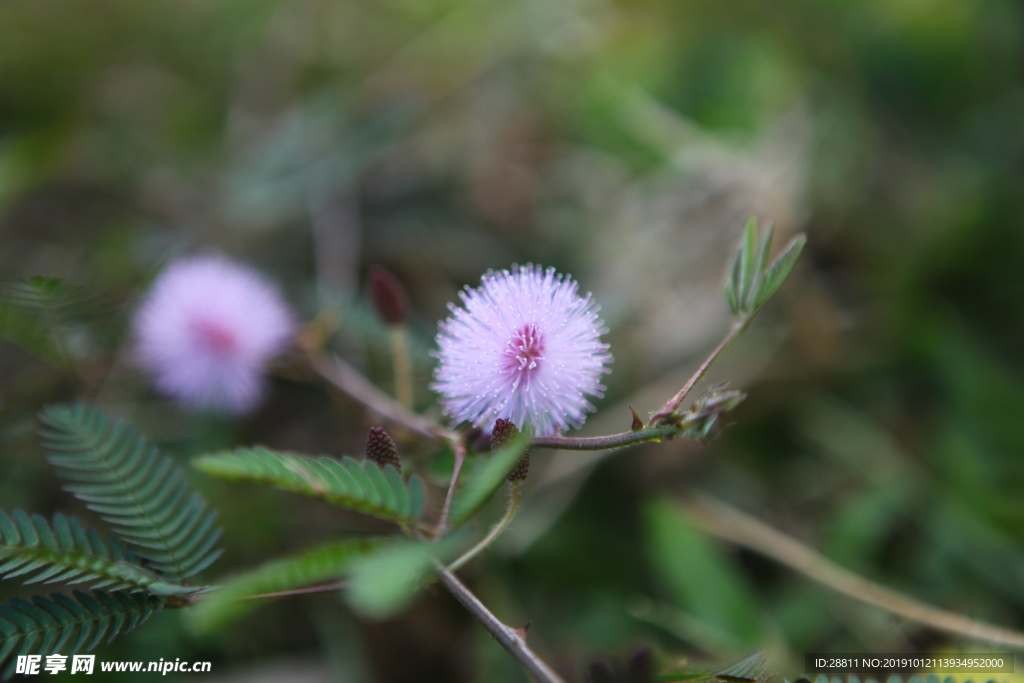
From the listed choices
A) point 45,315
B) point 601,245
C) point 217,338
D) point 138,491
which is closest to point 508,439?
point 138,491

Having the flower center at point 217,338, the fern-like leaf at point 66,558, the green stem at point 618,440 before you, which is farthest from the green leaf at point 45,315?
the green stem at point 618,440

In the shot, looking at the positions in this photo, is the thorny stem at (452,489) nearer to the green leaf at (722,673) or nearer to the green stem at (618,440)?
the green stem at (618,440)

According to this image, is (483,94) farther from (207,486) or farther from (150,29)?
(207,486)

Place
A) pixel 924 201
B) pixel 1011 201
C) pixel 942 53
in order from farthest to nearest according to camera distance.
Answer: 1. pixel 942 53
2. pixel 924 201
3. pixel 1011 201

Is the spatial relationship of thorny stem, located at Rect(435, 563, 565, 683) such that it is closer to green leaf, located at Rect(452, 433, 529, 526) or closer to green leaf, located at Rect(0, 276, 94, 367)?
green leaf, located at Rect(452, 433, 529, 526)

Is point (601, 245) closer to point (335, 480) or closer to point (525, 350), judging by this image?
point (525, 350)

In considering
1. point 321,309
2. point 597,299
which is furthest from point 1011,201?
point 321,309
